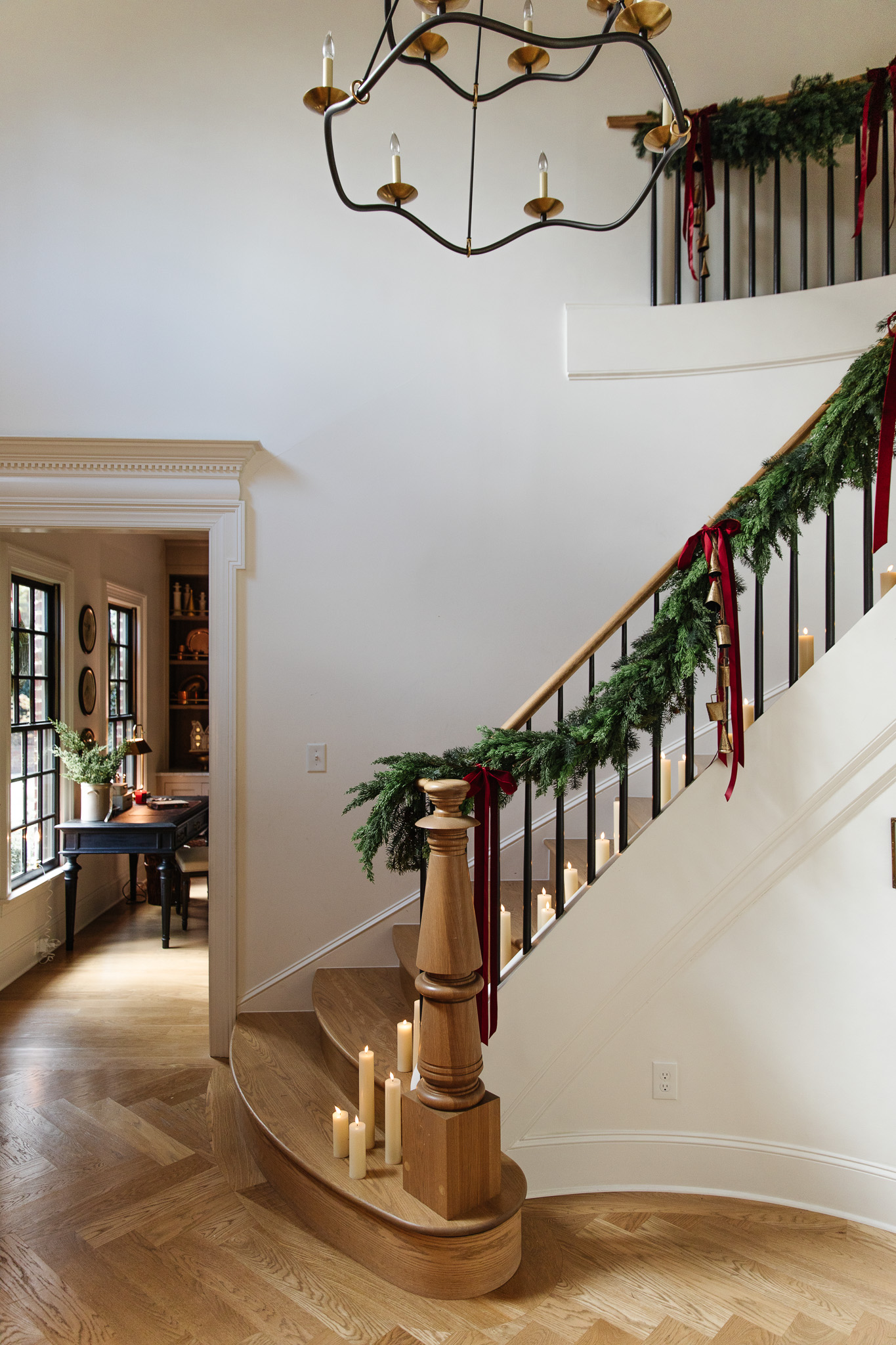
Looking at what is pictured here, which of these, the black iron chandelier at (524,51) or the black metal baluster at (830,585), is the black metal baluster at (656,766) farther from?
the black iron chandelier at (524,51)

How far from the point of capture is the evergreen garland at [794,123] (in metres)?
3.45

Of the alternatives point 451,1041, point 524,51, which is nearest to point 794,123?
point 524,51

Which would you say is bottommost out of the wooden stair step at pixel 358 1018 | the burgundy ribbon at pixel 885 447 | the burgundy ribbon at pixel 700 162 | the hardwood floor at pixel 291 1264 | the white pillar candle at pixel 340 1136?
the hardwood floor at pixel 291 1264

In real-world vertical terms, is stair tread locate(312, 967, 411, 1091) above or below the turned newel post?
below

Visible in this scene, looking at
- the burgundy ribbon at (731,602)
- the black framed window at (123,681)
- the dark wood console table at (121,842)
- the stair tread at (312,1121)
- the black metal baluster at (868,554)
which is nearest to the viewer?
the stair tread at (312,1121)

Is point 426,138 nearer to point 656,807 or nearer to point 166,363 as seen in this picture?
point 166,363

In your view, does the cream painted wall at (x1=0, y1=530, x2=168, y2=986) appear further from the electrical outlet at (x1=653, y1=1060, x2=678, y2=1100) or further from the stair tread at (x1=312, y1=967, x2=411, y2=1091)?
the electrical outlet at (x1=653, y1=1060, x2=678, y2=1100)

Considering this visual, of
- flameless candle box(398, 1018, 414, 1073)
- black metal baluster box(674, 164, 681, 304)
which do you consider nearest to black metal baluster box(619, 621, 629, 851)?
flameless candle box(398, 1018, 414, 1073)

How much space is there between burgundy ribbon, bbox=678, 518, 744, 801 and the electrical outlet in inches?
33.3

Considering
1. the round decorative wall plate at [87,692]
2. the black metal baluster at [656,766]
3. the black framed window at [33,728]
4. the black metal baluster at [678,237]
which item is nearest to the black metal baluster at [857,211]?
the black metal baluster at [678,237]

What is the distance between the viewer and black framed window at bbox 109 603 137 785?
6.08 metres

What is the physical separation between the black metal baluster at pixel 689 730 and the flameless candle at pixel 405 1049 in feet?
3.54

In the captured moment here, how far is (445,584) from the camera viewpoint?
3.55 metres

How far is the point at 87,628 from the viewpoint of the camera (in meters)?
5.35
